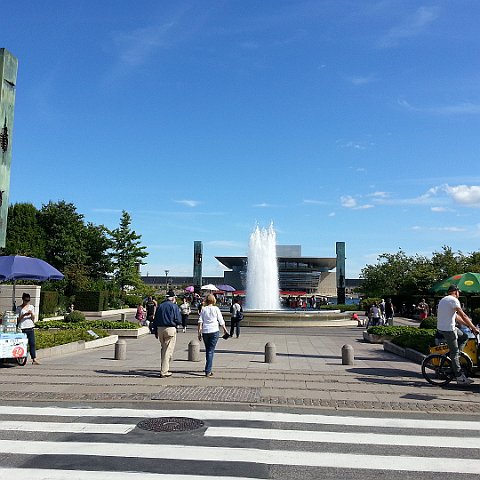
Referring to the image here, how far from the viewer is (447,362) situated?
1050 centimetres

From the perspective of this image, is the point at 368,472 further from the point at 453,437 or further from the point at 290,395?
the point at 290,395

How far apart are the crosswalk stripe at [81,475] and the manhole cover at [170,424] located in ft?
5.72

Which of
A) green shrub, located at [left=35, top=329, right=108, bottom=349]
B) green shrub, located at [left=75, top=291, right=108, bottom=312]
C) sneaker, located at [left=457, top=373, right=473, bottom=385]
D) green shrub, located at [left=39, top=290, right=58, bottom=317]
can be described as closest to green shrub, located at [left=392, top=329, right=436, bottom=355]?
sneaker, located at [left=457, top=373, right=473, bottom=385]

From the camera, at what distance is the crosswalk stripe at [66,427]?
274 inches

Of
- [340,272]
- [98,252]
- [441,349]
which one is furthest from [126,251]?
[441,349]

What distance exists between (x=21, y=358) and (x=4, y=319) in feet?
3.70

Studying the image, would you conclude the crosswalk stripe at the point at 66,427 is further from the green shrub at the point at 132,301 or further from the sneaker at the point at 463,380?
the green shrub at the point at 132,301

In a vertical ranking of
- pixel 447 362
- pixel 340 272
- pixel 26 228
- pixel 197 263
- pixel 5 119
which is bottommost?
pixel 447 362

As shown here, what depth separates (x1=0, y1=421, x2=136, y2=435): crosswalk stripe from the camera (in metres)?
6.96

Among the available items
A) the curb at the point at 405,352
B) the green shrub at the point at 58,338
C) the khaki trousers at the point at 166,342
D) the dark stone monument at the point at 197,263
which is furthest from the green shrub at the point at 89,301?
the khaki trousers at the point at 166,342

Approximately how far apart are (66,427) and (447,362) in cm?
751

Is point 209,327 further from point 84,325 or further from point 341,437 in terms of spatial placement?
point 84,325

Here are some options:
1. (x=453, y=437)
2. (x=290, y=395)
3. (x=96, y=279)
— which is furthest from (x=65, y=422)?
(x=96, y=279)

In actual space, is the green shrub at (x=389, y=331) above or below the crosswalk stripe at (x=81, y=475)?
above
